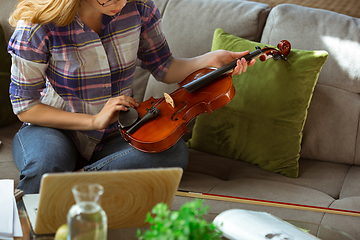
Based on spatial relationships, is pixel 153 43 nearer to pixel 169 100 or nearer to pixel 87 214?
pixel 169 100

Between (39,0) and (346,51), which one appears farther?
(346,51)

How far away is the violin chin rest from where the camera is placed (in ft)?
3.92

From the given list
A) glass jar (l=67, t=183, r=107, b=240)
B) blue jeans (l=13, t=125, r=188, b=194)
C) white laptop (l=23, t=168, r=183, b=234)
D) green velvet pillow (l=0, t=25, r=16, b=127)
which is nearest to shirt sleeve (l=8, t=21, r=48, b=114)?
blue jeans (l=13, t=125, r=188, b=194)

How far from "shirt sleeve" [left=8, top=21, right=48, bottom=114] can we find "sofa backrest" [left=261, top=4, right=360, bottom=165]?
0.99m

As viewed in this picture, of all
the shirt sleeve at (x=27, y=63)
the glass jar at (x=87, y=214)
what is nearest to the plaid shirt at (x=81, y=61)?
the shirt sleeve at (x=27, y=63)

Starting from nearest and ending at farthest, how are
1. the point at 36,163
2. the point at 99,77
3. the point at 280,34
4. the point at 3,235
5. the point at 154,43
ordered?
the point at 3,235 < the point at 36,163 < the point at 99,77 < the point at 154,43 < the point at 280,34

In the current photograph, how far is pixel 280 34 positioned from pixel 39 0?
1.02 m

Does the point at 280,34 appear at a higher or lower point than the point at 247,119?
higher

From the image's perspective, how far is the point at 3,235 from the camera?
2.50ft

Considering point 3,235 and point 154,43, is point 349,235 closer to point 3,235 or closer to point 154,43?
point 3,235

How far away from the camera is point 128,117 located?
1.21m

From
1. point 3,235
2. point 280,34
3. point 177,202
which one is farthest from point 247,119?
point 3,235

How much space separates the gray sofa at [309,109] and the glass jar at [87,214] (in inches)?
32.1

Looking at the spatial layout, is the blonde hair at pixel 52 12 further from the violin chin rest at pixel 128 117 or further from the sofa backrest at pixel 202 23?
the sofa backrest at pixel 202 23
